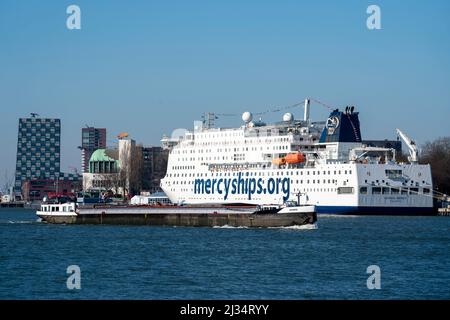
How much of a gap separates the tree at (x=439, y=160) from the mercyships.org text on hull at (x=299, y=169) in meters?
22.8

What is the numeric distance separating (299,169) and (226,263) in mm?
62558

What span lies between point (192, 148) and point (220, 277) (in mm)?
90005

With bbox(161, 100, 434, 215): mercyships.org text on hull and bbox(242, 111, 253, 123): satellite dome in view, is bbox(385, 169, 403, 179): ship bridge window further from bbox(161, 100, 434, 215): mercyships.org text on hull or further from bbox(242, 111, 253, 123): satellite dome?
bbox(242, 111, 253, 123): satellite dome

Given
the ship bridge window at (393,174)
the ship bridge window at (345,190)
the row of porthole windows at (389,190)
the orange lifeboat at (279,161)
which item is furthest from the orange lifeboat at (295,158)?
the ship bridge window at (393,174)

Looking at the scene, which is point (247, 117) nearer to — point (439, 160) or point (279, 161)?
point (279, 161)

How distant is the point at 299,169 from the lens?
113 m

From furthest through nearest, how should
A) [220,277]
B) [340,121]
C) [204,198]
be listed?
[204,198]
[340,121]
[220,277]

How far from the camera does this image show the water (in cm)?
4116

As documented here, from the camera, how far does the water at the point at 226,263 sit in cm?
4116

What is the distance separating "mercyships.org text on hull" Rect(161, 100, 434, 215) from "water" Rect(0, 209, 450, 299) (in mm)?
26740

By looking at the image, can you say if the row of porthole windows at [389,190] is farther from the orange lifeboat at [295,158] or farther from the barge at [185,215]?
the barge at [185,215]
